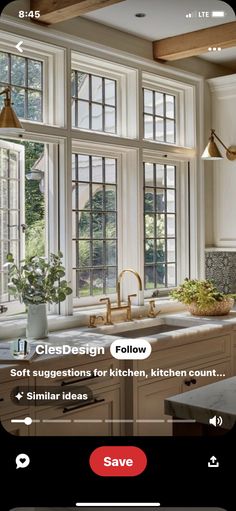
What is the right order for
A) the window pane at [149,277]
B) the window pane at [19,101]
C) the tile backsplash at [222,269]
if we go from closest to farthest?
the window pane at [19,101]
the window pane at [149,277]
the tile backsplash at [222,269]

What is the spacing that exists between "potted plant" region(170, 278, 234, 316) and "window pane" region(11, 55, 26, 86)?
3.76 ft

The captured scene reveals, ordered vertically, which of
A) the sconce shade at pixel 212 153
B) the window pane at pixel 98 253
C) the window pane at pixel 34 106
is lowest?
the window pane at pixel 98 253

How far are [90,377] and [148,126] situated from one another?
8.06 feet

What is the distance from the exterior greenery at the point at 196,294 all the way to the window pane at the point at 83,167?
0.67m

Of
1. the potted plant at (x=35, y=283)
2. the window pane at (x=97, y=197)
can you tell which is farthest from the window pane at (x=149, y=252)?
the potted plant at (x=35, y=283)

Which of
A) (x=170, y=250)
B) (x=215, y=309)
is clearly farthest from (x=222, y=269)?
(x=215, y=309)

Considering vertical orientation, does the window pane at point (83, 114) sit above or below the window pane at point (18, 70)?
below

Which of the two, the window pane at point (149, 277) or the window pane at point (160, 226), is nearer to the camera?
the window pane at point (149, 277)

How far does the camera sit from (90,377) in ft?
3.19

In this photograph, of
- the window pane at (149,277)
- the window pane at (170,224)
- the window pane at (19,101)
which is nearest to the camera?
the window pane at (19,101)

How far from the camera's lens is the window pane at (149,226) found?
10.5ft

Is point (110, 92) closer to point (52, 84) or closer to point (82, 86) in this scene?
point (82, 86)

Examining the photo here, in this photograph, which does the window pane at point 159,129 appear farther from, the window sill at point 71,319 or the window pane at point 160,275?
the window sill at point 71,319

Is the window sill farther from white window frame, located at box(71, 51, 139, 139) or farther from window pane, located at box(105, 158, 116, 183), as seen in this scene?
white window frame, located at box(71, 51, 139, 139)
